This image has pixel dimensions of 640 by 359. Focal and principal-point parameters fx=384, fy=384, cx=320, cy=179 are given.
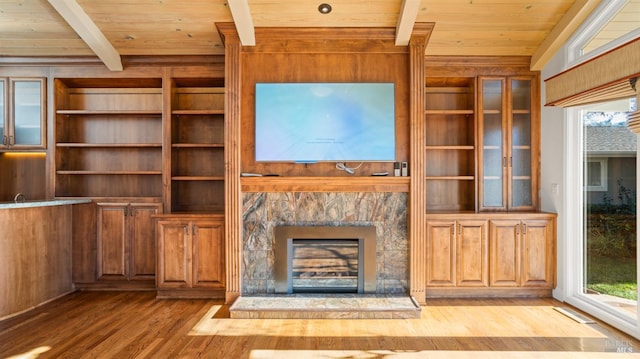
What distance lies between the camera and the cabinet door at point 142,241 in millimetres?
4324

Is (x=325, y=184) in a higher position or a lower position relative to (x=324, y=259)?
higher

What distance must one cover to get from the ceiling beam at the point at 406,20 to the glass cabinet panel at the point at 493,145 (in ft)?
3.96

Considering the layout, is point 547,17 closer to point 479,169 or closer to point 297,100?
point 479,169

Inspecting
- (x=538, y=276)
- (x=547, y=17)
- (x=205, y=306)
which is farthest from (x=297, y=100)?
(x=538, y=276)

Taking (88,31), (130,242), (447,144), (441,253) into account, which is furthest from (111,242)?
(447,144)

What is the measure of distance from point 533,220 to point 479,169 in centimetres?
77

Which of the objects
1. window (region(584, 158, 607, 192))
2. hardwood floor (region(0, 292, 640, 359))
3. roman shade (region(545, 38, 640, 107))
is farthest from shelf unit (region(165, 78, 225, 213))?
window (region(584, 158, 607, 192))

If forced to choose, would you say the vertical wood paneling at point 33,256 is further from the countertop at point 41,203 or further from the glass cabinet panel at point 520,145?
the glass cabinet panel at point 520,145

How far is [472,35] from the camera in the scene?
397 cm

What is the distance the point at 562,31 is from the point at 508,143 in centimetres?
122

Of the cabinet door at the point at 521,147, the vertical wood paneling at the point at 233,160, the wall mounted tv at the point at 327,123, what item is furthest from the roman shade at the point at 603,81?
the vertical wood paneling at the point at 233,160

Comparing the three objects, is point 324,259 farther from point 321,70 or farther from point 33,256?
point 33,256

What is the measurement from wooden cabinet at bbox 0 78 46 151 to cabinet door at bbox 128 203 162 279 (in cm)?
133

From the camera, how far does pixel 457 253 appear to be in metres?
4.05
